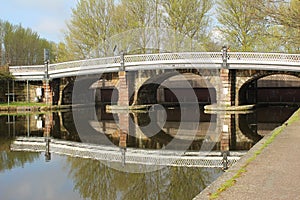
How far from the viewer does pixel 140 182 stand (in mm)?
5172

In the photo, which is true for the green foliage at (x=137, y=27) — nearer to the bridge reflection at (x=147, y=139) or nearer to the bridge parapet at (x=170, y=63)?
the bridge parapet at (x=170, y=63)

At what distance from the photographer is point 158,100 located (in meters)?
26.5

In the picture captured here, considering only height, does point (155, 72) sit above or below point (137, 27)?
below

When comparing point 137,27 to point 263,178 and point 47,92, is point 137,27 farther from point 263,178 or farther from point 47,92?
point 263,178

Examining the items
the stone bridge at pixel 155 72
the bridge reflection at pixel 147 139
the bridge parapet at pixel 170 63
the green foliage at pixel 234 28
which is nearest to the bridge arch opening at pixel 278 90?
the stone bridge at pixel 155 72

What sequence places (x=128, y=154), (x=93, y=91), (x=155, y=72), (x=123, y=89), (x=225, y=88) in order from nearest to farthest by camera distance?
1. (x=128, y=154)
2. (x=225, y=88)
3. (x=123, y=89)
4. (x=155, y=72)
5. (x=93, y=91)

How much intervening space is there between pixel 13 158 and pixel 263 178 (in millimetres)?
5473

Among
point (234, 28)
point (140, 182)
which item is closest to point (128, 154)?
point (140, 182)

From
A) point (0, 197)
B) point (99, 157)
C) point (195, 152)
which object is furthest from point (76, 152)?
point (0, 197)

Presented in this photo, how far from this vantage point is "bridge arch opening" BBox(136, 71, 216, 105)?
2327 centimetres

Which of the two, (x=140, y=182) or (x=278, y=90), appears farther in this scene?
(x=278, y=90)

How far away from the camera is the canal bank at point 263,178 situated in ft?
10.2

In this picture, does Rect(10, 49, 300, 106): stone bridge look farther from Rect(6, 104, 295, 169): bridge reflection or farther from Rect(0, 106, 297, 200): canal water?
Rect(0, 106, 297, 200): canal water

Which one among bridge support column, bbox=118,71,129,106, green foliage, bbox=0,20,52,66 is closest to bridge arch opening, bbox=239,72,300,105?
bridge support column, bbox=118,71,129,106
